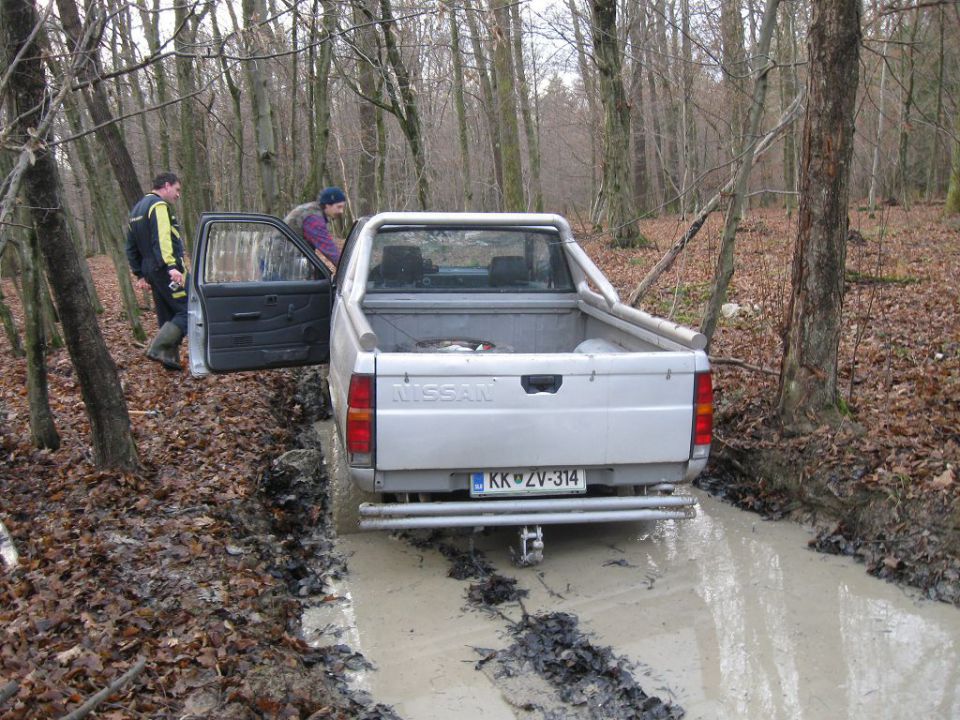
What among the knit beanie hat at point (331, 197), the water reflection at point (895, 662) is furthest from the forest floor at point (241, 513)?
the knit beanie hat at point (331, 197)

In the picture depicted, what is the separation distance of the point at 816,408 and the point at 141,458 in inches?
194

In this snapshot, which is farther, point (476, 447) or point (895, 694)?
point (476, 447)

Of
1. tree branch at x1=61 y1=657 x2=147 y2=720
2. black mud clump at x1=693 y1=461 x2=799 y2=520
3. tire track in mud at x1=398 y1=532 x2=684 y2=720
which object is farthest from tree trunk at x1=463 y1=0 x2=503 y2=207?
tree branch at x1=61 y1=657 x2=147 y2=720

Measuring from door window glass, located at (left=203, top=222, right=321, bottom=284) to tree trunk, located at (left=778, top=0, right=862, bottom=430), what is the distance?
423 cm

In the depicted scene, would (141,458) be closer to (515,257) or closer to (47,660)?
(47,660)

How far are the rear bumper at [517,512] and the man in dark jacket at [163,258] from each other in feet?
14.8

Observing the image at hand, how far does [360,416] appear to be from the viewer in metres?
4.32

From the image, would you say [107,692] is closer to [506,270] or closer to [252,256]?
[506,270]

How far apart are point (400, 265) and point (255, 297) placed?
1.37 metres

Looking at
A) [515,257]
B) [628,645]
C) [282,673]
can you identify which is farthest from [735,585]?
[515,257]

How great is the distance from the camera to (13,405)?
7211 millimetres

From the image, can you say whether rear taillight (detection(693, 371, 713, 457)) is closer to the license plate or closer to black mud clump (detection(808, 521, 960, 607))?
the license plate

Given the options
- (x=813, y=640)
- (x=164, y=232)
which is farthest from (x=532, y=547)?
(x=164, y=232)

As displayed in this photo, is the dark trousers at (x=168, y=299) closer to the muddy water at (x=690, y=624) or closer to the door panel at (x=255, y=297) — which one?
the door panel at (x=255, y=297)
